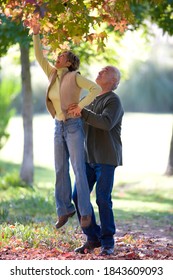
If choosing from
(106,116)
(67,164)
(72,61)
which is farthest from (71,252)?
(72,61)

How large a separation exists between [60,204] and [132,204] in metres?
8.18

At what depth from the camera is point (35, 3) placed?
6.70 meters

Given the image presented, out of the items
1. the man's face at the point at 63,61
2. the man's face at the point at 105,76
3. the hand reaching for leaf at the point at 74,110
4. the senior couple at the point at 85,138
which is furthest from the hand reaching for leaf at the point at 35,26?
the hand reaching for leaf at the point at 74,110

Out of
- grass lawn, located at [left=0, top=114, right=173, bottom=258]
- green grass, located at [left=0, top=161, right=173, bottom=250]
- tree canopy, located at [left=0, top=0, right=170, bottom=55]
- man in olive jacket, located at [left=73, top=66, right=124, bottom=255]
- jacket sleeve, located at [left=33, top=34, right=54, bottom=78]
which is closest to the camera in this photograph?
man in olive jacket, located at [left=73, top=66, right=124, bottom=255]

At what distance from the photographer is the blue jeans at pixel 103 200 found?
23.0 ft

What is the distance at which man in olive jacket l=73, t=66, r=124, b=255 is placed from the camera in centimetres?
693

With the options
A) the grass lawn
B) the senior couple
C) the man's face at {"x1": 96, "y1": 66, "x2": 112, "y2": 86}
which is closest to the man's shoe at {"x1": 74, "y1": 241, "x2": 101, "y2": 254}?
the senior couple

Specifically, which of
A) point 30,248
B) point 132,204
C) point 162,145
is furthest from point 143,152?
point 30,248

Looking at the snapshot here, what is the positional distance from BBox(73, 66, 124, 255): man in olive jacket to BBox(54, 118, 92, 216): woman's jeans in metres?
0.12

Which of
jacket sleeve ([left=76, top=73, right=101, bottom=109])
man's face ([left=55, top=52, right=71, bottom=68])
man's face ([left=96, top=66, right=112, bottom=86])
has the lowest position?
jacket sleeve ([left=76, top=73, right=101, bottom=109])

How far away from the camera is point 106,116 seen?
690 centimetres

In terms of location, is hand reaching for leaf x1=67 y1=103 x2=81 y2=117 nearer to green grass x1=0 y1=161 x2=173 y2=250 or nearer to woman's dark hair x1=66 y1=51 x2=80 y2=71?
woman's dark hair x1=66 y1=51 x2=80 y2=71

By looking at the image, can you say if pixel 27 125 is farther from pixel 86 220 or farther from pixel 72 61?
pixel 86 220

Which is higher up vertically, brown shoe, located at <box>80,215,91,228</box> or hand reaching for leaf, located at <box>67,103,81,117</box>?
hand reaching for leaf, located at <box>67,103,81,117</box>
